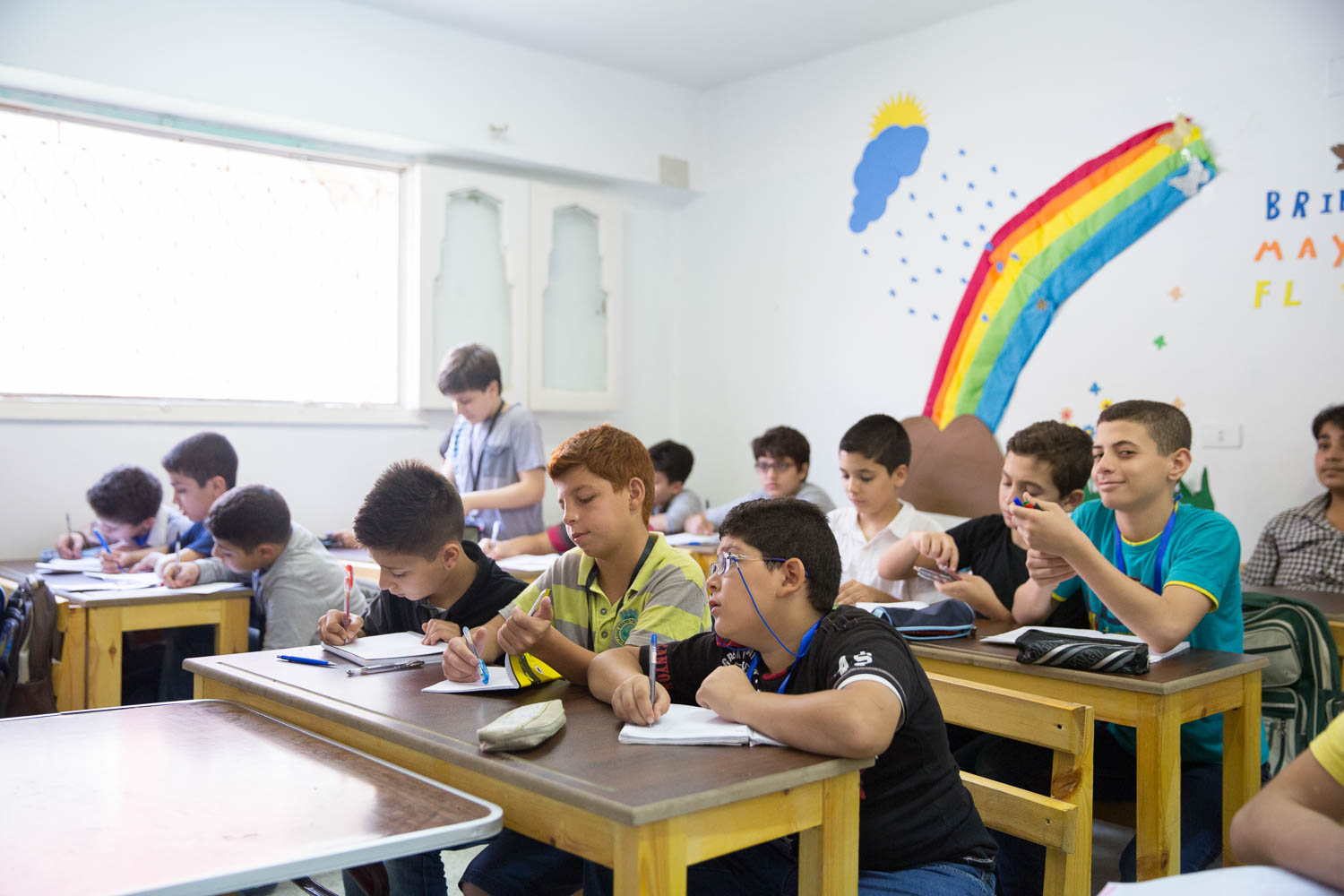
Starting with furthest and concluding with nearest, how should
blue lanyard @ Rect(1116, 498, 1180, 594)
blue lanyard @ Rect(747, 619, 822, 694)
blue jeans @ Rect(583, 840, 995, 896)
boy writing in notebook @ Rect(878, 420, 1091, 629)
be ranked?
boy writing in notebook @ Rect(878, 420, 1091, 629) < blue lanyard @ Rect(1116, 498, 1180, 594) < blue lanyard @ Rect(747, 619, 822, 694) < blue jeans @ Rect(583, 840, 995, 896)

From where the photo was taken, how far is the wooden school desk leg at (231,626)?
3.11 m

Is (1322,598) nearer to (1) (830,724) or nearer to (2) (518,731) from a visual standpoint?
(1) (830,724)

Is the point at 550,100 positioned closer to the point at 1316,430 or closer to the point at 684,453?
the point at 684,453

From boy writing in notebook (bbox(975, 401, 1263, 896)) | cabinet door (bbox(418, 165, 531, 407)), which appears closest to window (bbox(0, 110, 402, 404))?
cabinet door (bbox(418, 165, 531, 407))

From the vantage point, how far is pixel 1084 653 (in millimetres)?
1950

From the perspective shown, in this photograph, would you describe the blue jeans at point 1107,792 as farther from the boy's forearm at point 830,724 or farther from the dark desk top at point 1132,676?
the boy's forearm at point 830,724

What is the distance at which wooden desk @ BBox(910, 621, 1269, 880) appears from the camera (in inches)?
73.2

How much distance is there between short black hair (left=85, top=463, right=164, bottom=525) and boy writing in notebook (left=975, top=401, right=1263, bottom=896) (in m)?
3.10

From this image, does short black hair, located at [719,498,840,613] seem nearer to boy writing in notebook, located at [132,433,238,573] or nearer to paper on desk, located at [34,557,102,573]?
boy writing in notebook, located at [132,433,238,573]

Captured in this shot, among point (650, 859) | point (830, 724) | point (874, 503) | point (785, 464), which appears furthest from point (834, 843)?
point (785, 464)

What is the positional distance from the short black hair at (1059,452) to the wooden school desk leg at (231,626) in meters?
2.19

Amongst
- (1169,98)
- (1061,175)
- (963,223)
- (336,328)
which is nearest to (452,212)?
(336,328)

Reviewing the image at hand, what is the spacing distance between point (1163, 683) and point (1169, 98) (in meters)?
2.98

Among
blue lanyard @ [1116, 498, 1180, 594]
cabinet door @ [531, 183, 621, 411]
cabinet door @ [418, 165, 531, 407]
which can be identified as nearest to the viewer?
blue lanyard @ [1116, 498, 1180, 594]
